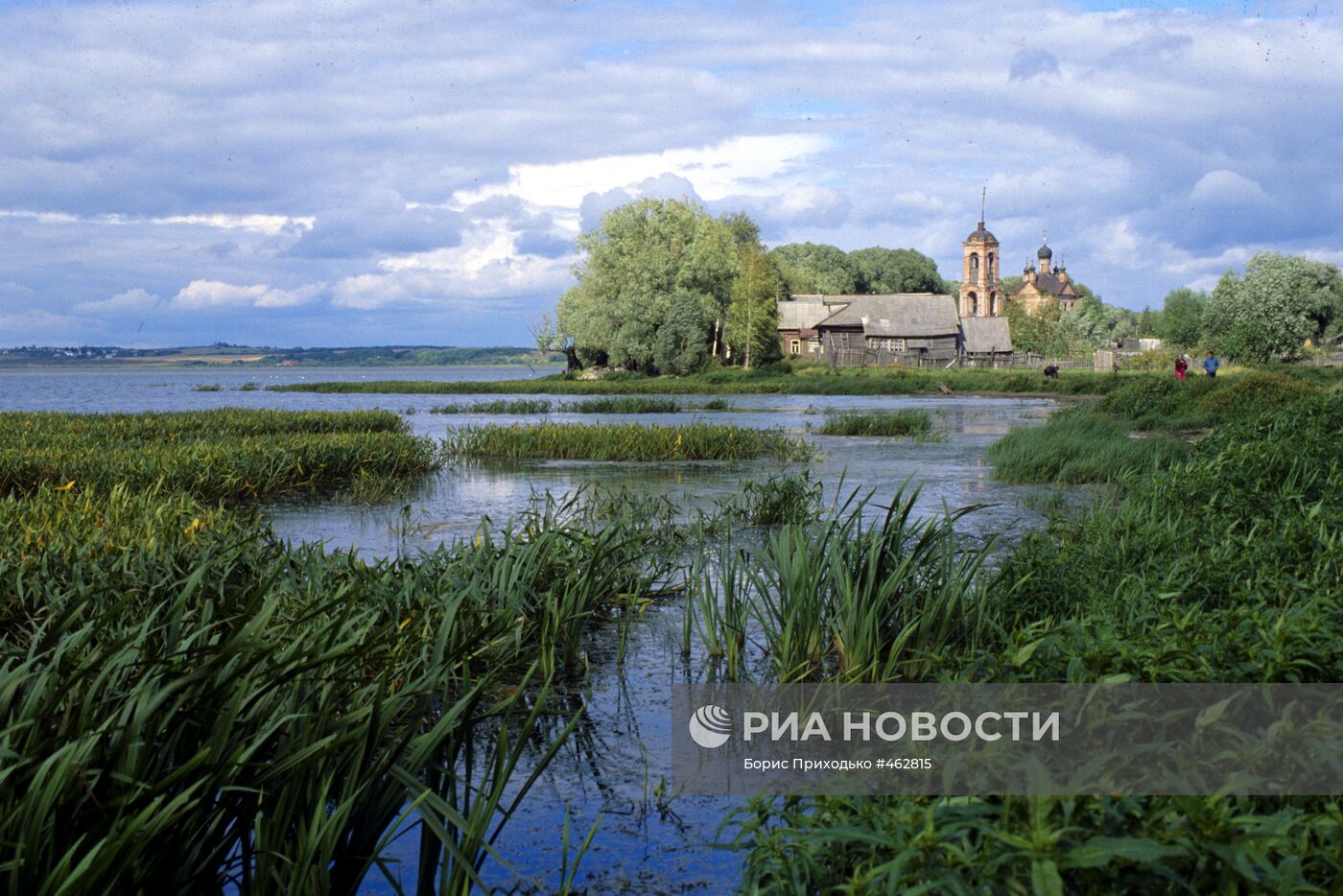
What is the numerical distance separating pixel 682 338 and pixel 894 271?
69.3 meters

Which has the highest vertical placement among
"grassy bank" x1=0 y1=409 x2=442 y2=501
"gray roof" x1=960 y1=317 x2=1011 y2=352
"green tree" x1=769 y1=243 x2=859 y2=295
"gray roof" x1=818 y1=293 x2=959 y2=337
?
"green tree" x1=769 y1=243 x2=859 y2=295

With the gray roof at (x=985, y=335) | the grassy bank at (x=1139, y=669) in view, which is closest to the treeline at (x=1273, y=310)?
the gray roof at (x=985, y=335)

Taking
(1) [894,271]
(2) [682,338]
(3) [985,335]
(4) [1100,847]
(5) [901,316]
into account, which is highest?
(1) [894,271]

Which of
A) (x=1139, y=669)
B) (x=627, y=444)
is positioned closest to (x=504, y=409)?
(x=627, y=444)

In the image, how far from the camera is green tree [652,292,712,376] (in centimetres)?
6364

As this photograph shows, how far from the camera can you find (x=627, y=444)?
68.8ft

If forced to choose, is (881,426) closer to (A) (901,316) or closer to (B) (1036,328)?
(A) (901,316)

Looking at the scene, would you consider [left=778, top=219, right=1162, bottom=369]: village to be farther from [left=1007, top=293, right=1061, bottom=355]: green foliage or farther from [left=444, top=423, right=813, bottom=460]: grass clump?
[left=444, top=423, right=813, bottom=460]: grass clump

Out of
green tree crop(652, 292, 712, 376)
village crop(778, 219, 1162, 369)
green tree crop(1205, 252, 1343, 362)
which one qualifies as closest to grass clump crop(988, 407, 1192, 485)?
green tree crop(652, 292, 712, 376)

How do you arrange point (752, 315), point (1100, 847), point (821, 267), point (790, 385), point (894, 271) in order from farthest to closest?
point (894, 271) → point (821, 267) → point (752, 315) → point (790, 385) → point (1100, 847)

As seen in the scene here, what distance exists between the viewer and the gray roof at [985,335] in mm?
81812

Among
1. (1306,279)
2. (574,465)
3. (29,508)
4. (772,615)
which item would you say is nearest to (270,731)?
(772,615)

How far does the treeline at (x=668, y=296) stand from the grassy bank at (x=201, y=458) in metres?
42.0

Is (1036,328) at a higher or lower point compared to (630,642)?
higher
